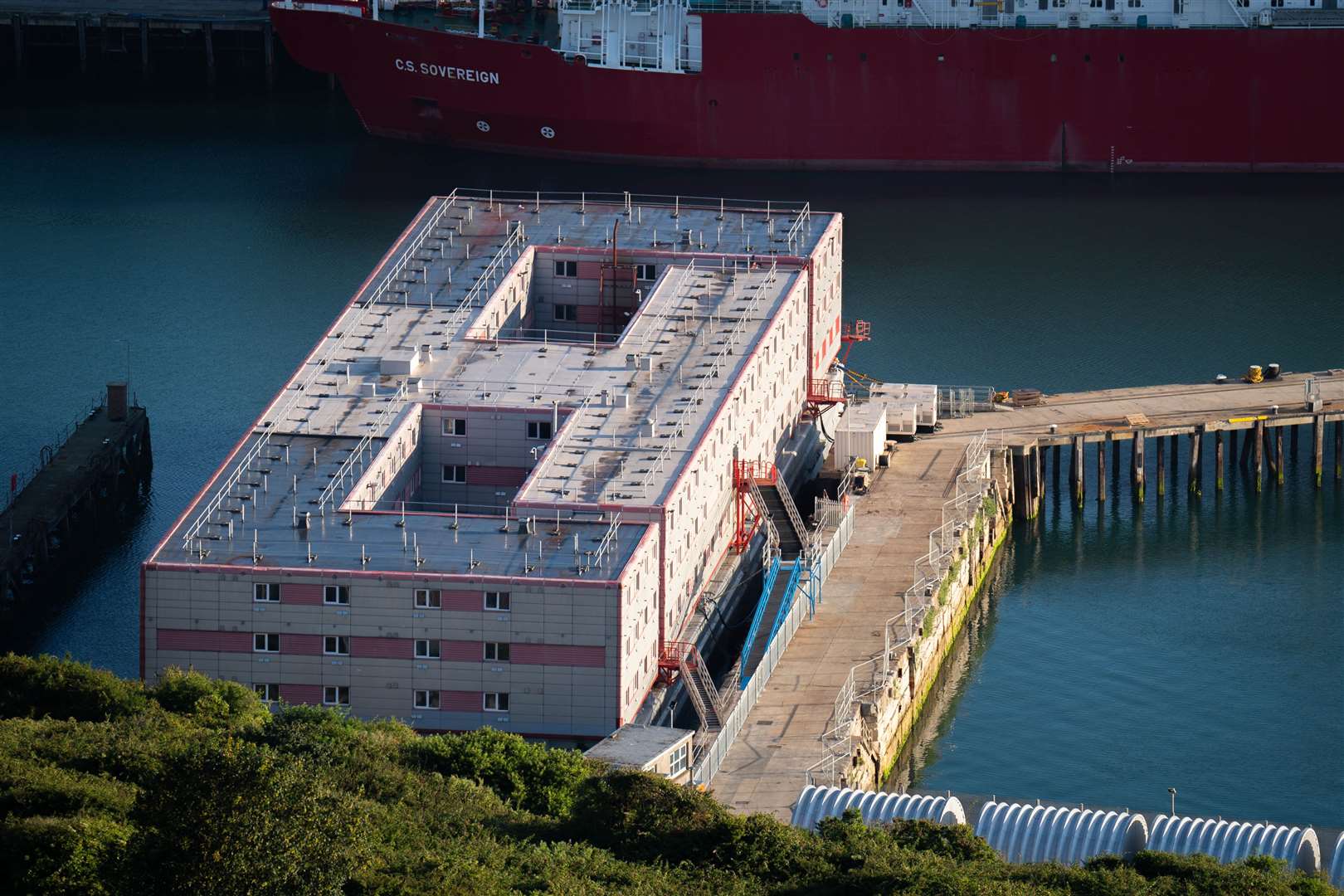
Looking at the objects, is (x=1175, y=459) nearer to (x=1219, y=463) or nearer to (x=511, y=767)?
(x=1219, y=463)

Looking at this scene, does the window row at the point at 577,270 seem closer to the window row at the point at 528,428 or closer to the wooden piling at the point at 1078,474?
the window row at the point at 528,428

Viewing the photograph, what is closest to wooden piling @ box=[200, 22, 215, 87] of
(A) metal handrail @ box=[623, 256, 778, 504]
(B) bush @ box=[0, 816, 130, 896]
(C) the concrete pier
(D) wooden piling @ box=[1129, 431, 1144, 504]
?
(A) metal handrail @ box=[623, 256, 778, 504]

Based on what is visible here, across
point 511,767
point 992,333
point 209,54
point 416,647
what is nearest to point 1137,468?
point 992,333

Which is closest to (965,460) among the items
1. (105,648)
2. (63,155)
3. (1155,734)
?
(1155,734)

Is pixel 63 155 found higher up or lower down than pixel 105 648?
higher up

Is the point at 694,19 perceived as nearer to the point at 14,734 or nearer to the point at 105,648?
the point at 105,648
